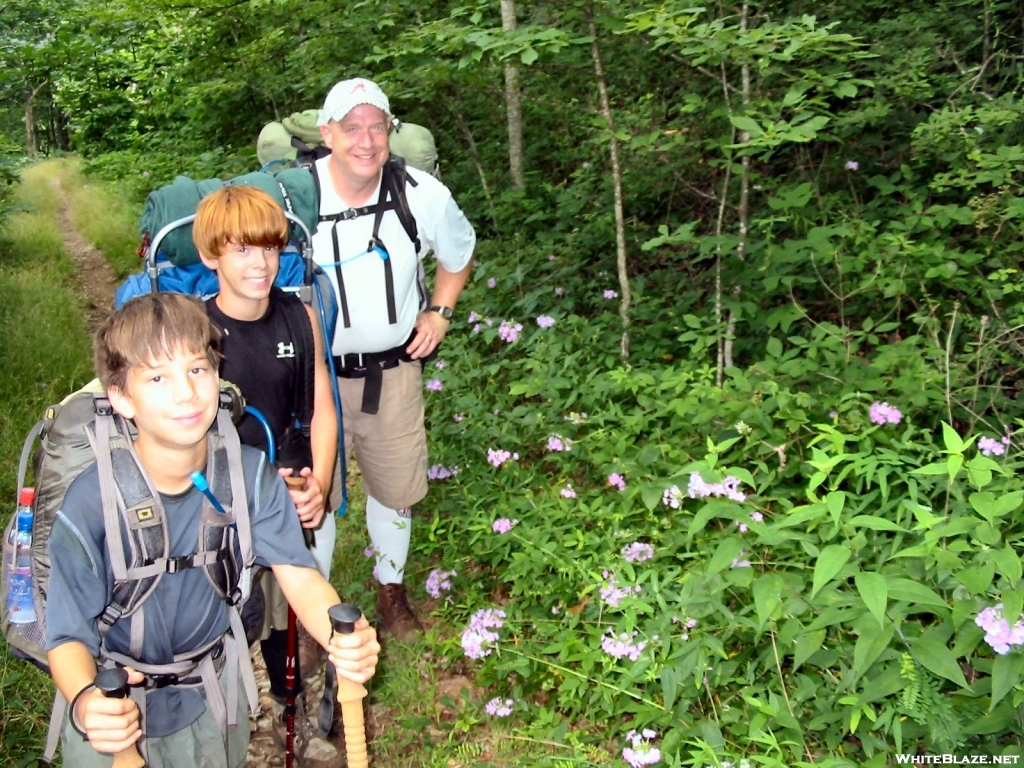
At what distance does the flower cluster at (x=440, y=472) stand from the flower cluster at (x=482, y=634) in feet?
3.86

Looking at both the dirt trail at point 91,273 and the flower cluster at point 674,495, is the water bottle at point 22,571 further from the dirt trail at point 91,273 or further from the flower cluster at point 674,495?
the dirt trail at point 91,273

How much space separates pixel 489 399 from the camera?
5.17 m

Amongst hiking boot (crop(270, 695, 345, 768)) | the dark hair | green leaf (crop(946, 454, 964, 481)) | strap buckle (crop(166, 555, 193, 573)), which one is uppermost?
the dark hair

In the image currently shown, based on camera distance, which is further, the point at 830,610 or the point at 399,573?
the point at 399,573

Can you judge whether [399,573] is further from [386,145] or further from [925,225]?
[925,225]

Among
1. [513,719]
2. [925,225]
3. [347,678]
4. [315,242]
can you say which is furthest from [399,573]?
[925,225]

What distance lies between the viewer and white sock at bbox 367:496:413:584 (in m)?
3.85

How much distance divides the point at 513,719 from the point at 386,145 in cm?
221

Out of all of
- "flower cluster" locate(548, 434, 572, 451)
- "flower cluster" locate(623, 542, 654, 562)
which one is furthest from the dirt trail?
"flower cluster" locate(623, 542, 654, 562)

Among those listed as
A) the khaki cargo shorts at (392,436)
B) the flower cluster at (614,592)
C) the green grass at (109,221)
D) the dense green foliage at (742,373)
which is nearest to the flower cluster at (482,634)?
the dense green foliage at (742,373)

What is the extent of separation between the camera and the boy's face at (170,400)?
1887mm

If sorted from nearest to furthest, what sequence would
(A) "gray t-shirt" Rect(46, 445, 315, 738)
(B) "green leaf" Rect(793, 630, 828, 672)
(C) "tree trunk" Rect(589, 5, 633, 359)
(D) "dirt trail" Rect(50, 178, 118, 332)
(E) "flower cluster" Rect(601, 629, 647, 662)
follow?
(A) "gray t-shirt" Rect(46, 445, 315, 738) < (B) "green leaf" Rect(793, 630, 828, 672) < (E) "flower cluster" Rect(601, 629, 647, 662) < (C) "tree trunk" Rect(589, 5, 633, 359) < (D) "dirt trail" Rect(50, 178, 118, 332)

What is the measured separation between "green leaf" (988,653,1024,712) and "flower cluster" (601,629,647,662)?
1063 mm

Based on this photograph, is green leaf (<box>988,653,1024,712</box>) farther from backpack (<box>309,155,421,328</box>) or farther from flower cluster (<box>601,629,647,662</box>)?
backpack (<box>309,155,421,328</box>)
